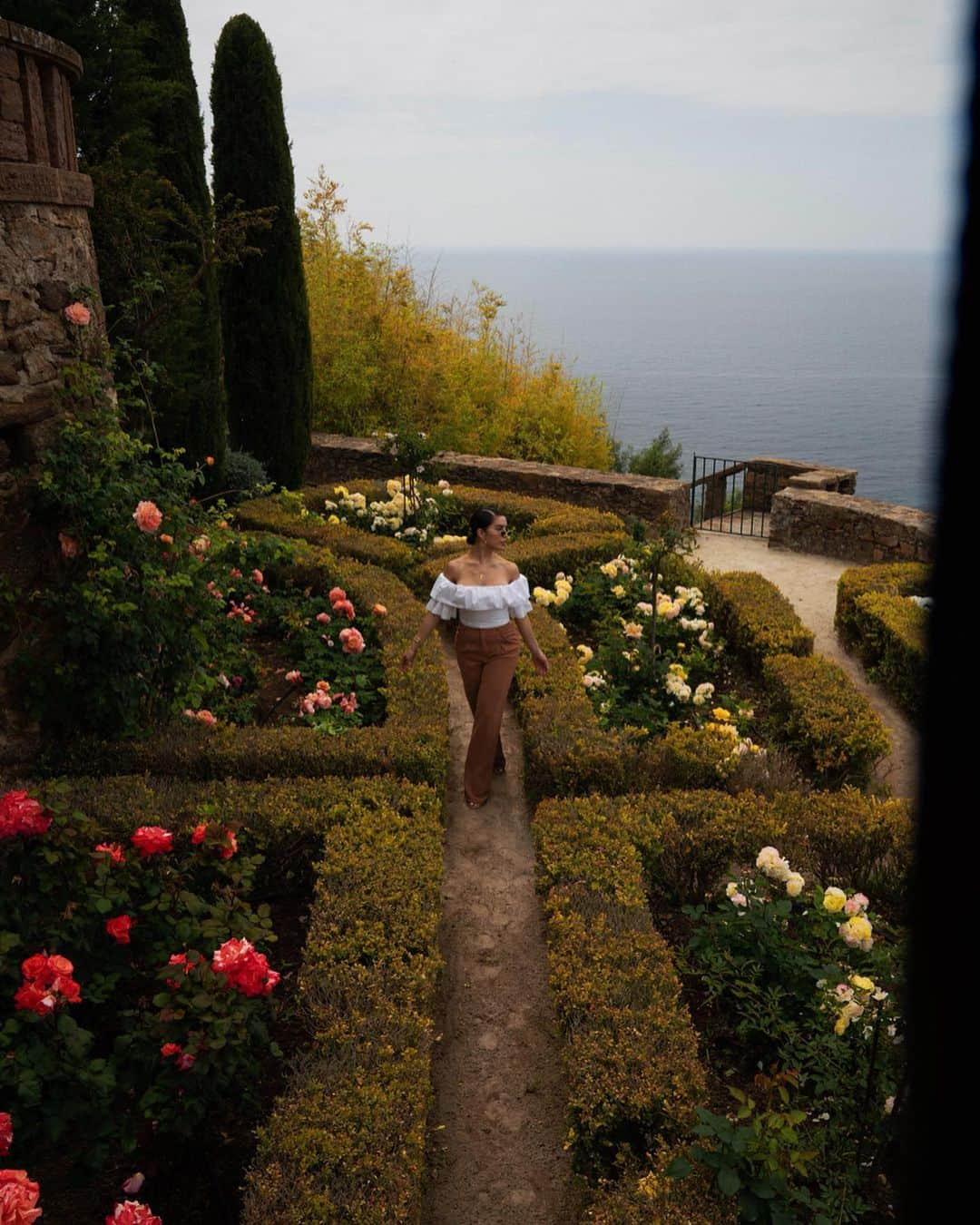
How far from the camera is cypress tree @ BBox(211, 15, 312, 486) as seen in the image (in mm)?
12602

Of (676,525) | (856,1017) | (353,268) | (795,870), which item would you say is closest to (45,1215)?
(856,1017)

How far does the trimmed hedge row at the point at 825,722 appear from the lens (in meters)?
6.42

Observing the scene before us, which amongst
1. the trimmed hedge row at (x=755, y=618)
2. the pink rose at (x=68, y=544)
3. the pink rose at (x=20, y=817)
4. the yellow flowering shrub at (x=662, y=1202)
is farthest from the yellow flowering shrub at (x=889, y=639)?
the pink rose at (x=20, y=817)

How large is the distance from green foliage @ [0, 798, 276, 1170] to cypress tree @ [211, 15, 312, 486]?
1008cm

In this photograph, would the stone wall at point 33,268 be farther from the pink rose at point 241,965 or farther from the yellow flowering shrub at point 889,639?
the yellow flowering shrub at point 889,639

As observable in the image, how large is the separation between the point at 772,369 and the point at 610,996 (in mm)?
100141

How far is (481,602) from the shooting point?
5.94 meters

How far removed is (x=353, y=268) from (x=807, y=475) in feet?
28.3

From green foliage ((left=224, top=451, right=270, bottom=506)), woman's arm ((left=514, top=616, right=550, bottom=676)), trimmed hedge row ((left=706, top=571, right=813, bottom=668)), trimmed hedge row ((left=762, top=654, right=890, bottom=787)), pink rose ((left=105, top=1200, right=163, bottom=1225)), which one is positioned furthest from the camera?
green foliage ((left=224, top=451, right=270, bottom=506))

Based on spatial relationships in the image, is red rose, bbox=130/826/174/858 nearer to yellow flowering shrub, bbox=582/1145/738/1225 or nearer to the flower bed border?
the flower bed border

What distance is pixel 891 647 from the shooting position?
8.16 metres

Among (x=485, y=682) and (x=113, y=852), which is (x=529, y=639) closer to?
(x=485, y=682)

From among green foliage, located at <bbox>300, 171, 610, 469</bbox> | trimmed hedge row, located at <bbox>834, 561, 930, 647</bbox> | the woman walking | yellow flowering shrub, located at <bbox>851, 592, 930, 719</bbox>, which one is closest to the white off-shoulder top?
the woman walking

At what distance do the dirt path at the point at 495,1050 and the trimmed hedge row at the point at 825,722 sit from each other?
78.4 inches
